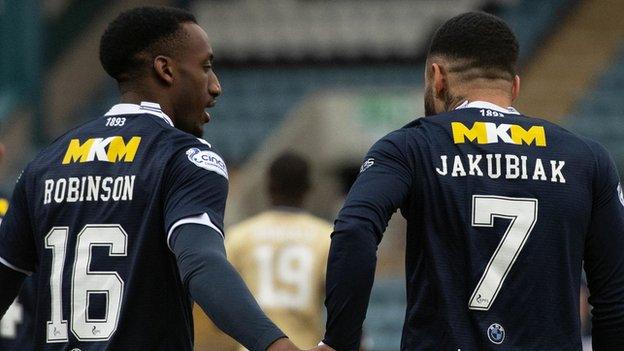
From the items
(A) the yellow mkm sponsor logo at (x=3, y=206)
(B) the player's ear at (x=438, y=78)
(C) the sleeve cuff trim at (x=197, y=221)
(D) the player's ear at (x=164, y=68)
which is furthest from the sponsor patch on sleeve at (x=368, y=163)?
(A) the yellow mkm sponsor logo at (x=3, y=206)

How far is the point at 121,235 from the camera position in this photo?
368cm

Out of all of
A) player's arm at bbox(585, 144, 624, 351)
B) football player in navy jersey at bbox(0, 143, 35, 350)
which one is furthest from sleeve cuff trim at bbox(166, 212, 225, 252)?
football player in navy jersey at bbox(0, 143, 35, 350)

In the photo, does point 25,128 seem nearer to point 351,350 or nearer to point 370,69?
point 370,69

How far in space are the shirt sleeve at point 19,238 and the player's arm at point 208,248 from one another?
53 centimetres

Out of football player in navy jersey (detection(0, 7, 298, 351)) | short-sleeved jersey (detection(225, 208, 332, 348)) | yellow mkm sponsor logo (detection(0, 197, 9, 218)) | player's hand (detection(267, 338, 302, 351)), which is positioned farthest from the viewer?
short-sleeved jersey (detection(225, 208, 332, 348))

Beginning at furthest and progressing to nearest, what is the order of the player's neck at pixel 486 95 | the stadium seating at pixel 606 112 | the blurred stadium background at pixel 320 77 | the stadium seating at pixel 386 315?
the blurred stadium background at pixel 320 77 < the stadium seating at pixel 606 112 < the stadium seating at pixel 386 315 < the player's neck at pixel 486 95

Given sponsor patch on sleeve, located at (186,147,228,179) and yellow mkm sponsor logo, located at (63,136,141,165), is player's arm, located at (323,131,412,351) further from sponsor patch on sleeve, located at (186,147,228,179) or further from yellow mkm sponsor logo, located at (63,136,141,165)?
yellow mkm sponsor logo, located at (63,136,141,165)

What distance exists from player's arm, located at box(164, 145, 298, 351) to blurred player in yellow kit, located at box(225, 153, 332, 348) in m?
2.98

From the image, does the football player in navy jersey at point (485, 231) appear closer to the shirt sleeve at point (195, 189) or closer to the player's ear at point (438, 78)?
the player's ear at point (438, 78)

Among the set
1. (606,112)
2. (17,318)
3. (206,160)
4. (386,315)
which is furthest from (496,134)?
(606,112)

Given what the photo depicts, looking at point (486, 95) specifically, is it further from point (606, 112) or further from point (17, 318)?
point (606, 112)

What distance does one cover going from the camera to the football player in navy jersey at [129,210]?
365cm

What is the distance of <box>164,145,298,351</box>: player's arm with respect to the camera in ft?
11.0

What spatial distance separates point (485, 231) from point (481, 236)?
19mm
